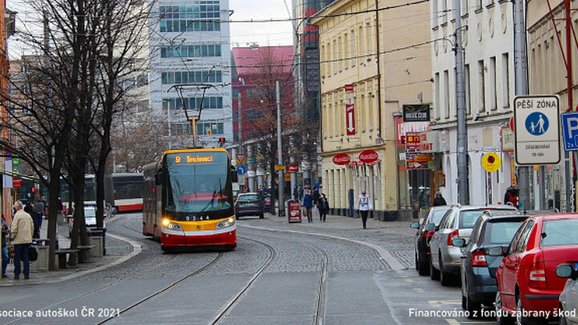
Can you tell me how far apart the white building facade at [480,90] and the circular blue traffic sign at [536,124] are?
20613 mm

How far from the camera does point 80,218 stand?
3816 centimetres

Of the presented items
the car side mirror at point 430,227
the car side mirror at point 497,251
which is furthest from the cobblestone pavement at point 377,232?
the car side mirror at point 497,251

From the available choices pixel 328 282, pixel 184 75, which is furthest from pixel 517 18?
pixel 184 75

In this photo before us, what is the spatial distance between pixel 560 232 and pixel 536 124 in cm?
927

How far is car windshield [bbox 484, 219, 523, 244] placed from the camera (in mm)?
17797

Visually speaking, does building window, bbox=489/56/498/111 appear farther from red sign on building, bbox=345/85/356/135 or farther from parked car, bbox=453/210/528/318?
parked car, bbox=453/210/528/318

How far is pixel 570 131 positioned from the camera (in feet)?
71.7

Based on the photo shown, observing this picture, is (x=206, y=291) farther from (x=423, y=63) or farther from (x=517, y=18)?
(x=423, y=63)

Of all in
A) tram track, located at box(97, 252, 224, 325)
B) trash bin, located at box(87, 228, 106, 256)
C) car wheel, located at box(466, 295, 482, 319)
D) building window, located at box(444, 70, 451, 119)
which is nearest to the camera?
car wheel, located at box(466, 295, 482, 319)

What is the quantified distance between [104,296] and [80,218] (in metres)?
14.2

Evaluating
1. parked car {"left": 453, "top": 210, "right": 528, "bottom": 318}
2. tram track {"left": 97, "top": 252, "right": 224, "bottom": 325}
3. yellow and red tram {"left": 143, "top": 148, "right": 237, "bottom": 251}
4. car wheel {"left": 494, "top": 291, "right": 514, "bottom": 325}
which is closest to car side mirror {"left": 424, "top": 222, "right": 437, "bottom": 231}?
tram track {"left": 97, "top": 252, "right": 224, "bottom": 325}

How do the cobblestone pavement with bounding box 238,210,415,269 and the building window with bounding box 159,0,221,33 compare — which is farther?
the building window with bounding box 159,0,221,33

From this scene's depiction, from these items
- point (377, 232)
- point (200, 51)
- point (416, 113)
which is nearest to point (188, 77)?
point (200, 51)

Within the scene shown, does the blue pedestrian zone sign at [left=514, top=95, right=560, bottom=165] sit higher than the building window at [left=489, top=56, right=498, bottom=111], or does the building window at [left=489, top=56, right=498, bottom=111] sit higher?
the building window at [left=489, top=56, right=498, bottom=111]
